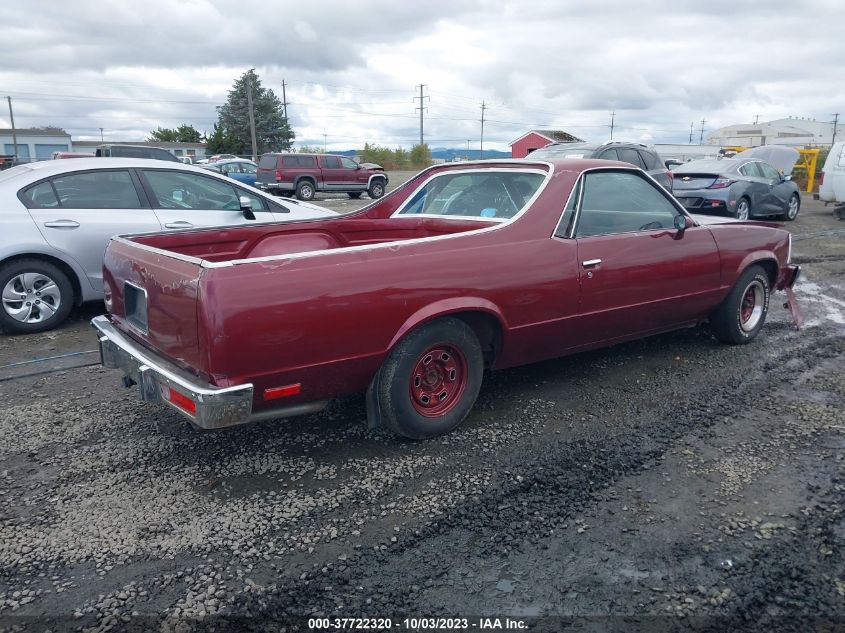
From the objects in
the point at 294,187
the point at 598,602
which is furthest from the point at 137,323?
the point at 294,187

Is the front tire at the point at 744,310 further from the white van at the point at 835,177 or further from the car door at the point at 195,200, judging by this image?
the white van at the point at 835,177

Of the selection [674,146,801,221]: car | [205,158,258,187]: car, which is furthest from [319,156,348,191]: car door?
[674,146,801,221]: car

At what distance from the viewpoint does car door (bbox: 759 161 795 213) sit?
556 inches

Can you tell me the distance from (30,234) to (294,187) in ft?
57.7

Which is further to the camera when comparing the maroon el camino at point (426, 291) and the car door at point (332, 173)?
the car door at point (332, 173)

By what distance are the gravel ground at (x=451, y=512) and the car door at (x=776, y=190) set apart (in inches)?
433

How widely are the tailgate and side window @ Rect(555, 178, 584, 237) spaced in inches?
86.2

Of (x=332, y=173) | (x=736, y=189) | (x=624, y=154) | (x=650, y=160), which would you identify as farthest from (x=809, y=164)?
(x=332, y=173)

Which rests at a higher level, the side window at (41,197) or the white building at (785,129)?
the white building at (785,129)

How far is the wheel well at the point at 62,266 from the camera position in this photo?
226 inches

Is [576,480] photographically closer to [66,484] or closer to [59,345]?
[66,484]

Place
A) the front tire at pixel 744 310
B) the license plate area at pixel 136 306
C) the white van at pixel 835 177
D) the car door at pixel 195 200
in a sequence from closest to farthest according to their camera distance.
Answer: the license plate area at pixel 136 306 < the front tire at pixel 744 310 < the car door at pixel 195 200 < the white van at pixel 835 177

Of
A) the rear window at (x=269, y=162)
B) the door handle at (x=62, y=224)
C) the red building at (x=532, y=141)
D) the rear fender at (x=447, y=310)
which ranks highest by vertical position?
the red building at (x=532, y=141)

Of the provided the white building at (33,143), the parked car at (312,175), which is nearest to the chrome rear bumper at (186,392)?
the parked car at (312,175)
